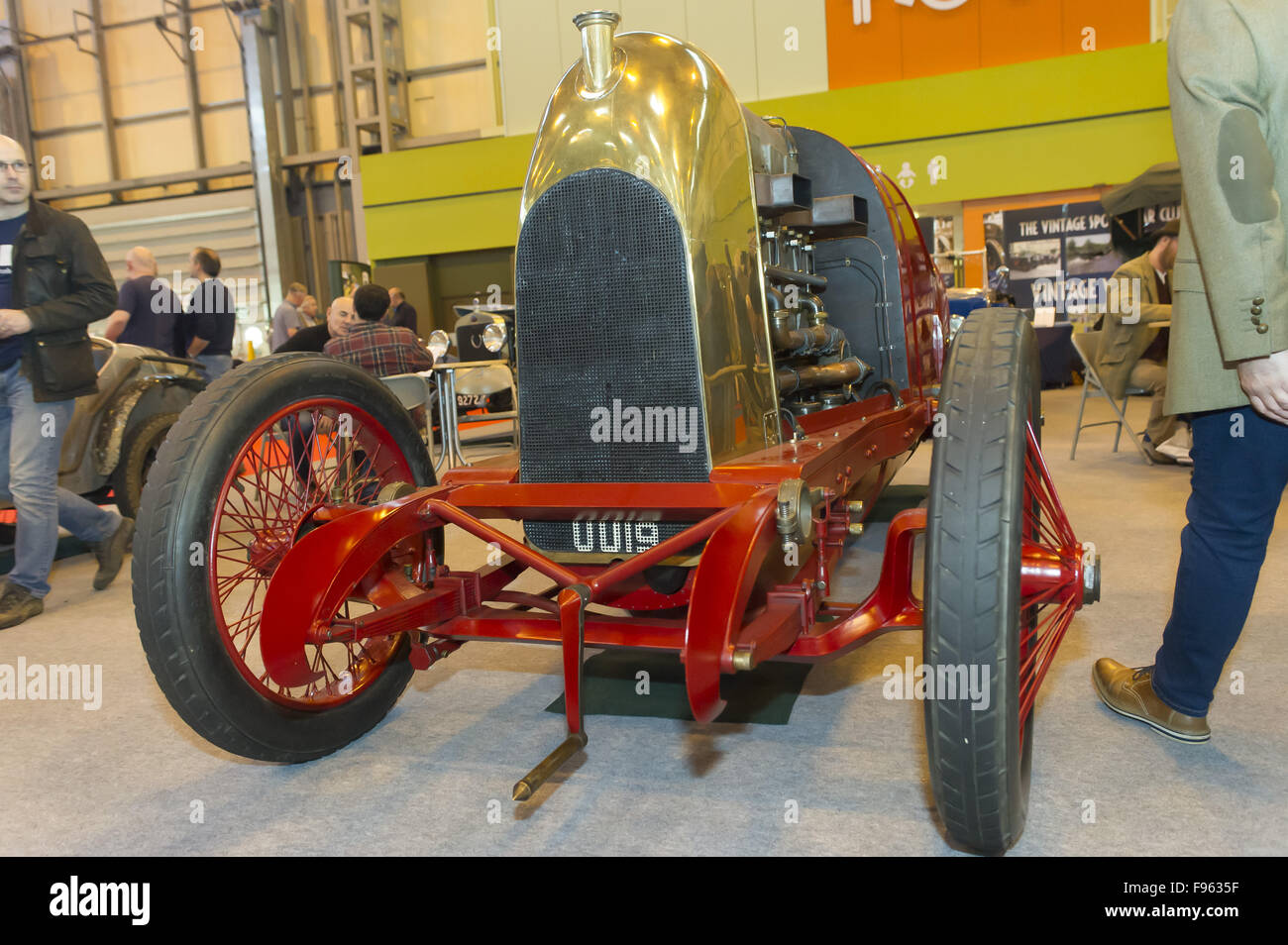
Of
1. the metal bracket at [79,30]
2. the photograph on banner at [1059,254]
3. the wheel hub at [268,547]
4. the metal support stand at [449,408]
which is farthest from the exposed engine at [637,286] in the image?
the metal bracket at [79,30]

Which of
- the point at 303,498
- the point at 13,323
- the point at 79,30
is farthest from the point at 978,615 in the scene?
the point at 79,30

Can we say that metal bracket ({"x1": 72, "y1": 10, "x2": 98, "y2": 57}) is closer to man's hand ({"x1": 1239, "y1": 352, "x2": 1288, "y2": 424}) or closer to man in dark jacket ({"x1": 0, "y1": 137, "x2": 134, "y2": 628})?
man in dark jacket ({"x1": 0, "y1": 137, "x2": 134, "y2": 628})

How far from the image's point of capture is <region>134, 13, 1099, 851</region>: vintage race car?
5.05ft

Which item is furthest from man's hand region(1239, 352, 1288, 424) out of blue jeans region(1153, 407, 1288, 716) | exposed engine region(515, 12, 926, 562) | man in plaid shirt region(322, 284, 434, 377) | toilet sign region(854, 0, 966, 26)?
toilet sign region(854, 0, 966, 26)

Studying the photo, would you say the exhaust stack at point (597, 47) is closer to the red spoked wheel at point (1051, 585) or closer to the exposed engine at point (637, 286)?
the exposed engine at point (637, 286)

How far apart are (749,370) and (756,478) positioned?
0.38 metres

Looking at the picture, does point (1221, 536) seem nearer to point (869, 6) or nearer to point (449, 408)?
point (449, 408)

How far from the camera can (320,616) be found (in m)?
1.90

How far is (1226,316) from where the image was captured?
1758 mm

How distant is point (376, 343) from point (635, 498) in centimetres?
373

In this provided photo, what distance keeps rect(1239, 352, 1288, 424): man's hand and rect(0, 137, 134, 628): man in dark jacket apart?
150 inches

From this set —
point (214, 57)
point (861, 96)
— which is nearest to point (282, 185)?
point (214, 57)

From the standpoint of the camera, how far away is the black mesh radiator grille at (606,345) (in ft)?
6.79

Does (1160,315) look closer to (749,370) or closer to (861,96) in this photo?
(749,370)
